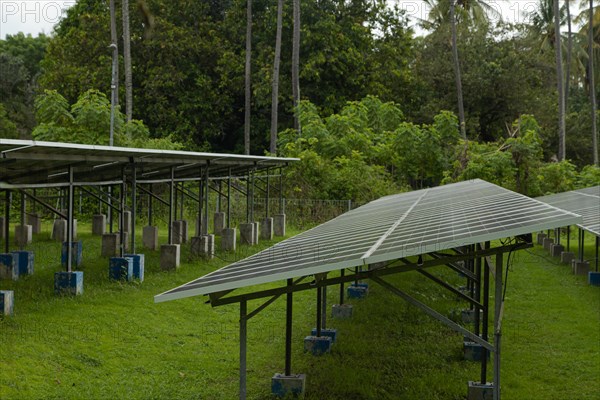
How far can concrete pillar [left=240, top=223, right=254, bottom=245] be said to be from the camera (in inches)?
869

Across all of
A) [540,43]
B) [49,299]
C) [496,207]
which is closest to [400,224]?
[496,207]

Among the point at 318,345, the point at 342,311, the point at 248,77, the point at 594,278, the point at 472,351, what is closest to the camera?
the point at 318,345

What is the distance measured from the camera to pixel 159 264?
16719mm

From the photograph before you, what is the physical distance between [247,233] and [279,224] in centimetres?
308

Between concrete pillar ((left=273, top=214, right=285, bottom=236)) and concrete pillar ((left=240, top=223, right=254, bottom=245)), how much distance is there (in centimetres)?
288

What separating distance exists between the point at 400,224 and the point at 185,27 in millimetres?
29833

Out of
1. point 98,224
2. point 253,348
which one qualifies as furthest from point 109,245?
point 253,348

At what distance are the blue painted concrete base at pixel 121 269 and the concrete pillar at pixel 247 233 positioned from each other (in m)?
8.05

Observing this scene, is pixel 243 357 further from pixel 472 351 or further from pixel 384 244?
pixel 472 351

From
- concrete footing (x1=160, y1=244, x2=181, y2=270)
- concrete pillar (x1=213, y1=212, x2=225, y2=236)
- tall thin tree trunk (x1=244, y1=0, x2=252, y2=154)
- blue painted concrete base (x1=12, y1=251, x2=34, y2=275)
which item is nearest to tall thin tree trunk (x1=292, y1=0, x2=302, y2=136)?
tall thin tree trunk (x1=244, y1=0, x2=252, y2=154)

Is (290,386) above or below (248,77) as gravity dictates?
below

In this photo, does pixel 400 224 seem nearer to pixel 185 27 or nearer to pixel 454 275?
pixel 454 275

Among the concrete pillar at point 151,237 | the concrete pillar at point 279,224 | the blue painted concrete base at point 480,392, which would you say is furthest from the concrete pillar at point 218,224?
the blue painted concrete base at point 480,392

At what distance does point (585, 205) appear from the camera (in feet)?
61.0
